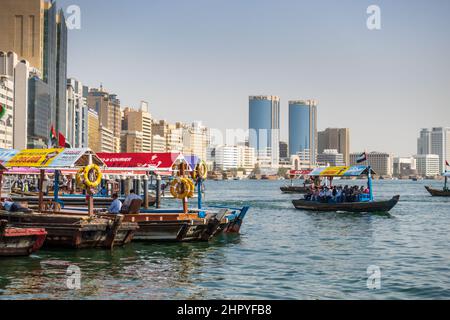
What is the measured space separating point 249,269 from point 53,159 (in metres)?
13.5

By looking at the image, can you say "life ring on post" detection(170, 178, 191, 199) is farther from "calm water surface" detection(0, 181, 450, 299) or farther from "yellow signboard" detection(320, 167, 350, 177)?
"yellow signboard" detection(320, 167, 350, 177)

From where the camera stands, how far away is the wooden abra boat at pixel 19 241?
23.4 meters

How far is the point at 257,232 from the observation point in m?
39.1

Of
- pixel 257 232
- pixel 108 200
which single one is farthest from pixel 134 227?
pixel 108 200

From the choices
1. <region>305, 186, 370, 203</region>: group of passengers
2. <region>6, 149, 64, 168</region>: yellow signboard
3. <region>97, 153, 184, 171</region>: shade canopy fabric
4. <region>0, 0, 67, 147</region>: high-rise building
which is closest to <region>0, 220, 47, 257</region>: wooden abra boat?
<region>6, 149, 64, 168</region>: yellow signboard

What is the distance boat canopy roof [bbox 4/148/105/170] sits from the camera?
32094 mm

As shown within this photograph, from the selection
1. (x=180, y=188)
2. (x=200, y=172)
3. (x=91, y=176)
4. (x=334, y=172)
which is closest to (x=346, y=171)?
(x=334, y=172)

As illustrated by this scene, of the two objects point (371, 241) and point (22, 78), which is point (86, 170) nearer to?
point (371, 241)

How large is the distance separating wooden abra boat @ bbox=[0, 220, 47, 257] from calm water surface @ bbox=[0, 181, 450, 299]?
0.36 meters

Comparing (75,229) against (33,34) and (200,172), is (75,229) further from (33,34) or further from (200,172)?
(33,34)

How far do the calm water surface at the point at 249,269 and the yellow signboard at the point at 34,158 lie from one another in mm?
7105

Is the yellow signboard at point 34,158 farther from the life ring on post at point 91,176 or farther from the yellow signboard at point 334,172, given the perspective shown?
the yellow signboard at point 334,172

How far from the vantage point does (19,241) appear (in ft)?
78.1
